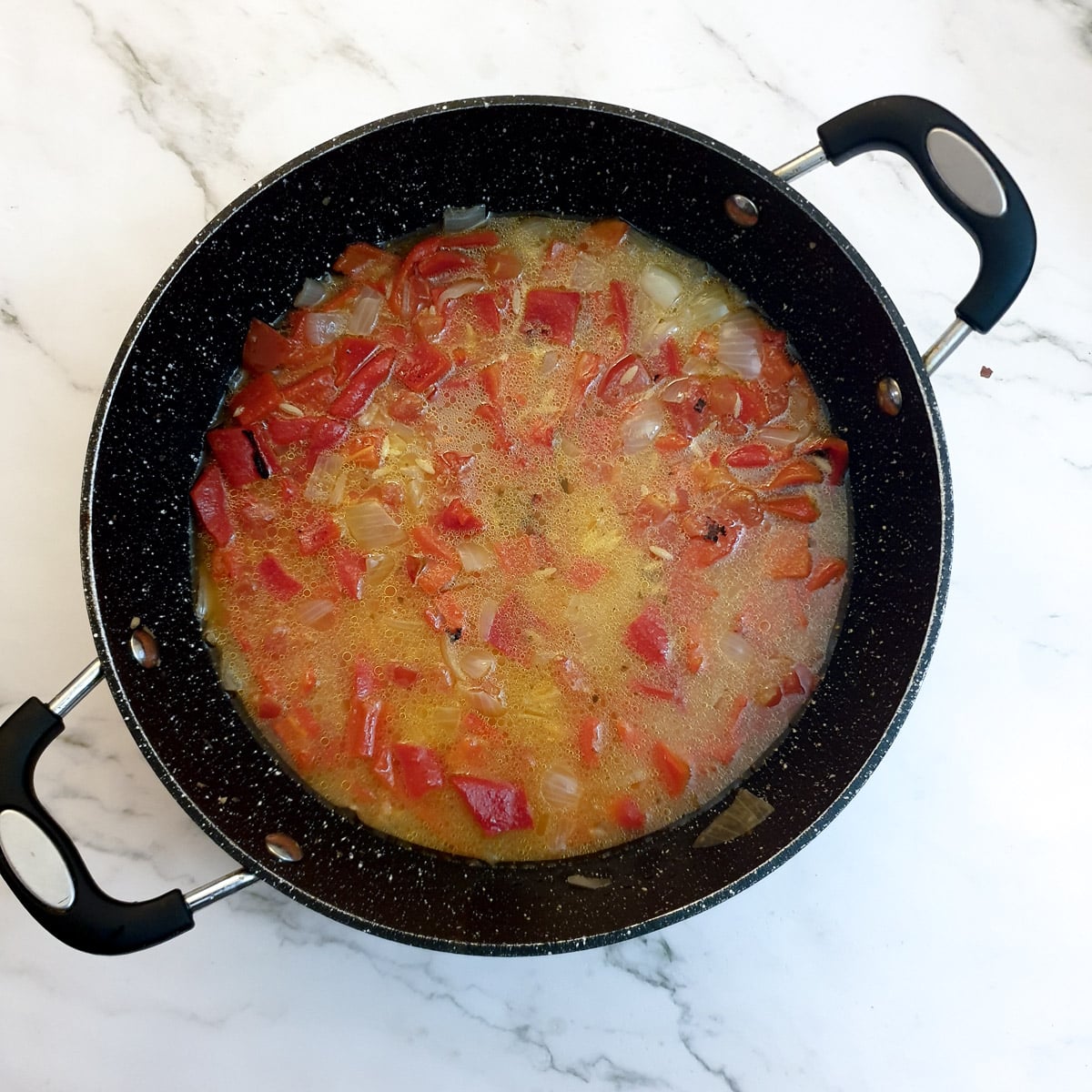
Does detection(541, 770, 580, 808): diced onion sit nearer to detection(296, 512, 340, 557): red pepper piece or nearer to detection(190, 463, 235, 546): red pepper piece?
detection(296, 512, 340, 557): red pepper piece

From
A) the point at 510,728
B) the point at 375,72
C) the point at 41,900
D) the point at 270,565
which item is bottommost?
the point at 510,728

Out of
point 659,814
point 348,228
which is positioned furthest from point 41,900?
point 348,228

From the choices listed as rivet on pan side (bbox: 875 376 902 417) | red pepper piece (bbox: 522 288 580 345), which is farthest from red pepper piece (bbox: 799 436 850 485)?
red pepper piece (bbox: 522 288 580 345)

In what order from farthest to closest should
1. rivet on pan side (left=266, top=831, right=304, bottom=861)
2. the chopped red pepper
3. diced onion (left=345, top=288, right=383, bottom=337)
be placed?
diced onion (left=345, top=288, right=383, bottom=337)
the chopped red pepper
rivet on pan side (left=266, top=831, right=304, bottom=861)

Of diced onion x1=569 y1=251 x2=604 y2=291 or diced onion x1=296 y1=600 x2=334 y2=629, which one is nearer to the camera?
diced onion x1=296 y1=600 x2=334 y2=629

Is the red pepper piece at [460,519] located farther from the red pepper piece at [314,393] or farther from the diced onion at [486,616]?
the red pepper piece at [314,393]

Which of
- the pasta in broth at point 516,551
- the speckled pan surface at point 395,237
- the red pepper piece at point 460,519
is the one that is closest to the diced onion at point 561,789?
the pasta in broth at point 516,551

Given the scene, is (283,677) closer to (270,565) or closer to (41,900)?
(270,565)
